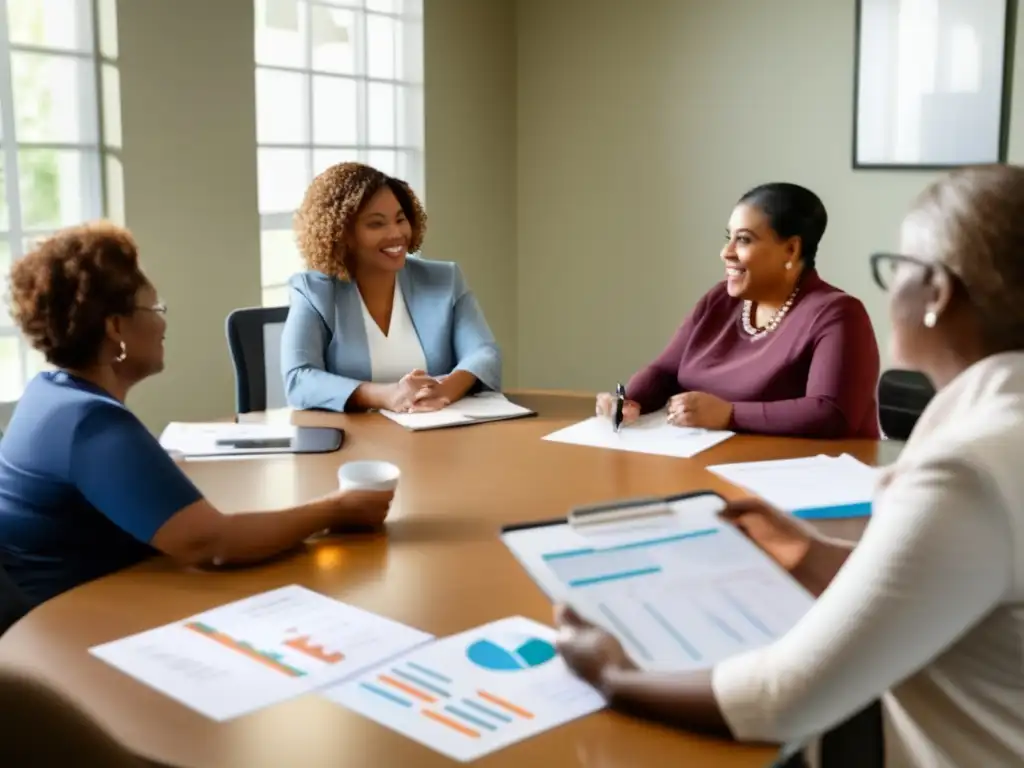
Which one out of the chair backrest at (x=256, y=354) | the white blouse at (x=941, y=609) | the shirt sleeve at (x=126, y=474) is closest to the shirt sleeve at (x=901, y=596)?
the white blouse at (x=941, y=609)

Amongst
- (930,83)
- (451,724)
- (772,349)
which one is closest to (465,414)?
(772,349)

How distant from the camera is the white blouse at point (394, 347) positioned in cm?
290

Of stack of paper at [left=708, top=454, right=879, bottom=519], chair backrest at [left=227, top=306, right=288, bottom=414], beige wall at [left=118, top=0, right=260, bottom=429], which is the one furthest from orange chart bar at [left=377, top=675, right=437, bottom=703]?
beige wall at [left=118, top=0, right=260, bottom=429]

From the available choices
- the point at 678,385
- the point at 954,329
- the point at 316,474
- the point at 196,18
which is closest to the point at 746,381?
the point at 678,385

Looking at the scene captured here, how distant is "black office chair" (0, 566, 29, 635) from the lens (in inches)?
57.8

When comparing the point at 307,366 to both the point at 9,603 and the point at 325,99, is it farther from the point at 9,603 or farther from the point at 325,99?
the point at 325,99

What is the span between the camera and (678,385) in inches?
Answer: 107

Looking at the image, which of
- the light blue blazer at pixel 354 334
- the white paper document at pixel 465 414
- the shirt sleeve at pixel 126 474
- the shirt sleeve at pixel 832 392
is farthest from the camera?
the light blue blazer at pixel 354 334

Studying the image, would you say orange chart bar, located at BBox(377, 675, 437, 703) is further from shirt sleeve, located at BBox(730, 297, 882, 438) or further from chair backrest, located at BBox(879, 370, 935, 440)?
chair backrest, located at BBox(879, 370, 935, 440)

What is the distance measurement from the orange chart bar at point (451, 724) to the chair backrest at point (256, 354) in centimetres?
192

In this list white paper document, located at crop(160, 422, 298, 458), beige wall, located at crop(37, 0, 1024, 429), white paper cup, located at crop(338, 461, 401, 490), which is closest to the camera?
white paper cup, located at crop(338, 461, 401, 490)

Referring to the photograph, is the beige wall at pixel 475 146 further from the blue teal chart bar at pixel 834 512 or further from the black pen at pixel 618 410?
the blue teal chart bar at pixel 834 512

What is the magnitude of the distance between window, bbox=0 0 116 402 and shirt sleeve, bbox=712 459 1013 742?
101 inches

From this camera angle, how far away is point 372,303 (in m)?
2.96
